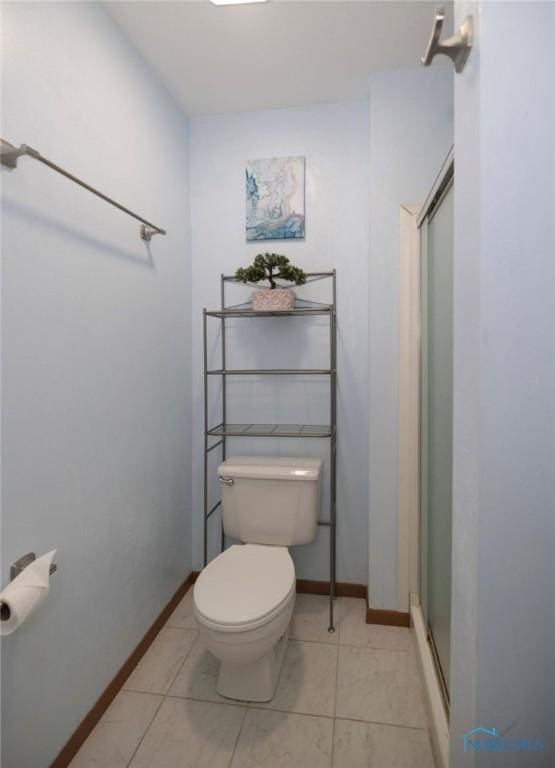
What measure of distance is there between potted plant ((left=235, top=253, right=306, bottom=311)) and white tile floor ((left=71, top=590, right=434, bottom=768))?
1.47m

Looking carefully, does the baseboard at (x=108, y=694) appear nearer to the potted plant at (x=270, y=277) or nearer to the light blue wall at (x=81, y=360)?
the light blue wall at (x=81, y=360)

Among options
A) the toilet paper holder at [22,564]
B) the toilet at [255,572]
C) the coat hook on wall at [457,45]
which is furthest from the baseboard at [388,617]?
the coat hook on wall at [457,45]

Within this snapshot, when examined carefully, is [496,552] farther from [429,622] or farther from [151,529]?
[151,529]

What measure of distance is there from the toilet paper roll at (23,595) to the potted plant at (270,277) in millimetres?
1256

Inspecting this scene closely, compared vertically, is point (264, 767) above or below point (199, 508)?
below

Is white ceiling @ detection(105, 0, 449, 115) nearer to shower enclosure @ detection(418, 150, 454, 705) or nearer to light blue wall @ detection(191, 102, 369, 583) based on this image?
light blue wall @ detection(191, 102, 369, 583)

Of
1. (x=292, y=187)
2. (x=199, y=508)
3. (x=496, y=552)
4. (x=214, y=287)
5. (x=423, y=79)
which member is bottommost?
(x=199, y=508)

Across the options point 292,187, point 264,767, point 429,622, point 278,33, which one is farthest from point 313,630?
point 278,33

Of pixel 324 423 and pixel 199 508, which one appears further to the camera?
pixel 199 508

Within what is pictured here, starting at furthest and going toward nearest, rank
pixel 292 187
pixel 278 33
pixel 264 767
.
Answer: pixel 292 187, pixel 278 33, pixel 264 767

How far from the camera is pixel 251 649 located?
1321 mm

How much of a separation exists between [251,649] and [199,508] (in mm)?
932

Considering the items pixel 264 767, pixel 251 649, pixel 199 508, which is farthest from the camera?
pixel 199 508

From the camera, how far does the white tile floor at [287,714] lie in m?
1.25
